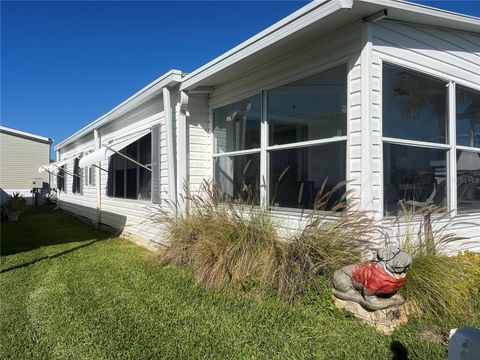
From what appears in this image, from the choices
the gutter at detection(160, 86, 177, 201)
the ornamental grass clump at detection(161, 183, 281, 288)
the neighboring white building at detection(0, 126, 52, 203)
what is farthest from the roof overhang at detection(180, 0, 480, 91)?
the neighboring white building at detection(0, 126, 52, 203)

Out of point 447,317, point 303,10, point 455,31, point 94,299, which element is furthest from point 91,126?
point 447,317

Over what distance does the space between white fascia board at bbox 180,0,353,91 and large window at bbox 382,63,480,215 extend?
3.30 ft

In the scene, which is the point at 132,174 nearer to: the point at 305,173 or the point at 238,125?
the point at 238,125

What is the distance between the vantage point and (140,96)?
7.57m

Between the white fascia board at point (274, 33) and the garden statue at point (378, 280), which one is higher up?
the white fascia board at point (274, 33)

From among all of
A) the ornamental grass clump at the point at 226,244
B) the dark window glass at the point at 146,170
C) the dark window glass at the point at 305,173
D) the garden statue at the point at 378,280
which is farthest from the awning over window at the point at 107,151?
the garden statue at the point at 378,280

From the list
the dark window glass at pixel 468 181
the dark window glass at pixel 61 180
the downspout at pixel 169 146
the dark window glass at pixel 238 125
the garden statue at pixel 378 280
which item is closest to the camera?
the garden statue at pixel 378 280

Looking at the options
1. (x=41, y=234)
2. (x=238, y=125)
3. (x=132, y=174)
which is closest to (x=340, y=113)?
(x=238, y=125)

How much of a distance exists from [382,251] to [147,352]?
88.2 inches

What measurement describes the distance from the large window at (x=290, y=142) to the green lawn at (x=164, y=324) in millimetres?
1400

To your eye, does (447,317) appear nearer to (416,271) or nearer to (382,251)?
(416,271)

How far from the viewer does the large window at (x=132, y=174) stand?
8.05m

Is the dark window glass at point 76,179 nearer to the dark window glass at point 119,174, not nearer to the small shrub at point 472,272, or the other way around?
the dark window glass at point 119,174

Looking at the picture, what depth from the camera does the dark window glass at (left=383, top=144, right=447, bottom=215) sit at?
163 inches
